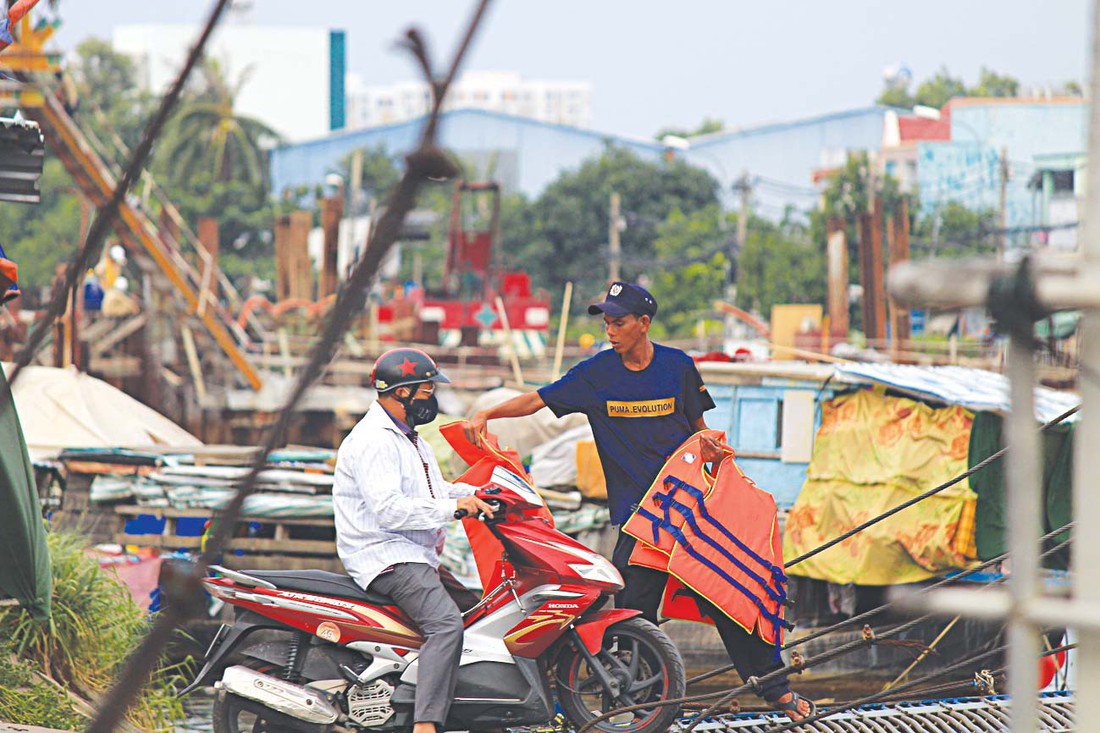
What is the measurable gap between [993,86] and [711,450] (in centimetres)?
7213

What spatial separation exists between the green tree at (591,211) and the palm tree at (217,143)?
11.1 m

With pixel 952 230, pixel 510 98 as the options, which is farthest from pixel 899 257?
pixel 510 98

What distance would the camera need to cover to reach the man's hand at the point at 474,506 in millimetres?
5820

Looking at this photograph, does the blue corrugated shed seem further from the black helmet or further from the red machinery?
the black helmet

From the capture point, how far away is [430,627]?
585cm

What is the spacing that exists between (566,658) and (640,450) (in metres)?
0.95

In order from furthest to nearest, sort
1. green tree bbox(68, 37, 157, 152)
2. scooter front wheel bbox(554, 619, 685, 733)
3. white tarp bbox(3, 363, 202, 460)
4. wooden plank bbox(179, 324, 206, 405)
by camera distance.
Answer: green tree bbox(68, 37, 157, 152) → wooden plank bbox(179, 324, 206, 405) → white tarp bbox(3, 363, 202, 460) → scooter front wheel bbox(554, 619, 685, 733)

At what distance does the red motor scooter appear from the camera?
233 inches

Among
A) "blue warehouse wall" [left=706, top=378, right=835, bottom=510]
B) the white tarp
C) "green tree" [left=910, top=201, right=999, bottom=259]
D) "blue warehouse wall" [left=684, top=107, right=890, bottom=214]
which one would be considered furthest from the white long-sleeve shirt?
"blue warehouse wall" [left=684, top=107, right=890, bottom=214]

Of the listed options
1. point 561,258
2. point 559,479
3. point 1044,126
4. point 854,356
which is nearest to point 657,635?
point 559,479

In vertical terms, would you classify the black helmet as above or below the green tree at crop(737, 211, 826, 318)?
above

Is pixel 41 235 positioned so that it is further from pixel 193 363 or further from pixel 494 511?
pixel 494 511

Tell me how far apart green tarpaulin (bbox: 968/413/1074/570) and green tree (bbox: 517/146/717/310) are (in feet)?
148

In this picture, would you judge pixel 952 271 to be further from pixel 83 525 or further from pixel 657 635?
pixel 83 525
